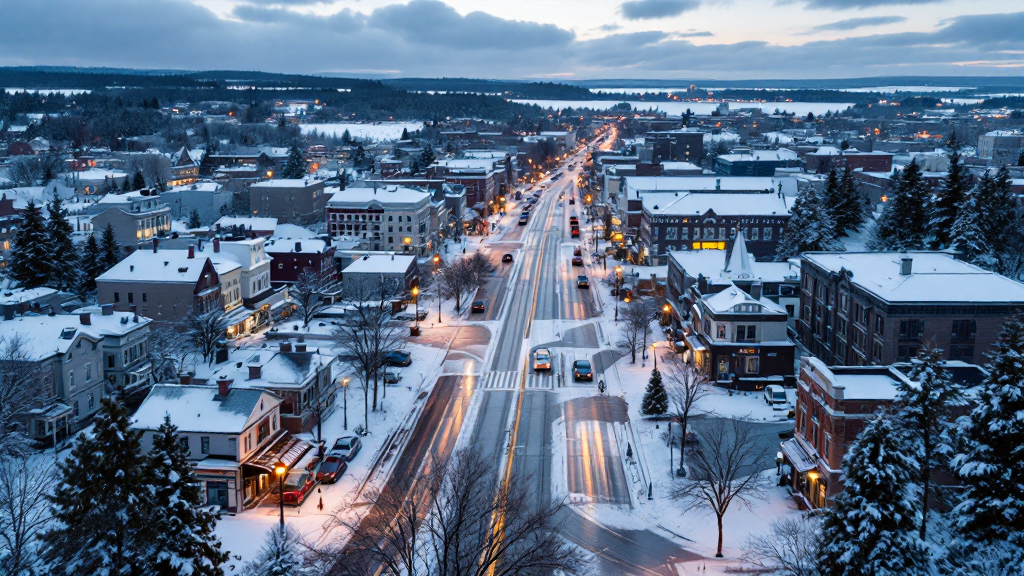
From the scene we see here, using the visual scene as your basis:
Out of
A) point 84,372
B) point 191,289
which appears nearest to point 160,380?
point 84,372

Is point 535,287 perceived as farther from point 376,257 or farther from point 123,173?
point 123,173

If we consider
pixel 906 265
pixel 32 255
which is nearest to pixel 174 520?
pixel 906 265

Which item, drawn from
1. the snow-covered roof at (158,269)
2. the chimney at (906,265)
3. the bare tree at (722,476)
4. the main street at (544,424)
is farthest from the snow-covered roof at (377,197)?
the bare tree at (722,476)

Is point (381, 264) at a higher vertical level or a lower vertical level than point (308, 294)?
higher

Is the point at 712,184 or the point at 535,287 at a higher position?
the point at 712,184

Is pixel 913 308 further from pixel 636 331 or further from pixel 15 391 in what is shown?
pixel 15 391

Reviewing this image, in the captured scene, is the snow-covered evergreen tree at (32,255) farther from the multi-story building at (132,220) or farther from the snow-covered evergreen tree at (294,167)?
the snow-covered evergreen tree at (294,167)
